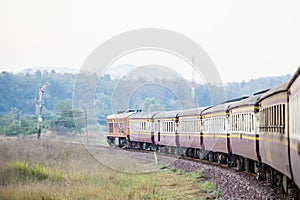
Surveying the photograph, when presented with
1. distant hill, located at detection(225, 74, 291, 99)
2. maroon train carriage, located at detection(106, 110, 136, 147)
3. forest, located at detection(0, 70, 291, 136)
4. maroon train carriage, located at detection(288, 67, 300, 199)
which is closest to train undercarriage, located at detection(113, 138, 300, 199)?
maroon train carriage, located at detection(106, 110, 136, 147)

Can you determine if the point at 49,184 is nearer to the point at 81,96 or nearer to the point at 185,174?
the point at 185,174

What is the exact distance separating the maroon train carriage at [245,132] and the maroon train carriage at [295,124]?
7872 mm

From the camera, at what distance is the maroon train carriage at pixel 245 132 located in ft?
60.3

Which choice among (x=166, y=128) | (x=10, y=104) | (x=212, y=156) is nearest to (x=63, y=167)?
(x=212, y=156)

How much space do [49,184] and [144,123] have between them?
26.3 m

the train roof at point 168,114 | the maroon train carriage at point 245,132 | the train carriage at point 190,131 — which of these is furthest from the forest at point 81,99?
the maroon train carriage at point 245,132

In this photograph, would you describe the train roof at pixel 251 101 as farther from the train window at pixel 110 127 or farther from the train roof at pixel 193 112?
the train window at pixel 110 127

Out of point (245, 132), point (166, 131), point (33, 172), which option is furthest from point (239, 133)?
point (166, 131)

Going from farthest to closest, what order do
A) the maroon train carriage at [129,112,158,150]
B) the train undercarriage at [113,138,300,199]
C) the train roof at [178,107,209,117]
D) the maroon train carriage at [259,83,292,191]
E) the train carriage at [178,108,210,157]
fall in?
1. the maroon train carriage at [129,112,158,150]
2. the train roof at [178,107,209,117]
3. the train carriage at [178,108,210,157]
4. the train undercarriage at [113,138,300,199]
5. the maroon train carriage at [259,83,292,191]

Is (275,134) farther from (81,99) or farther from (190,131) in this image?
(81,99)

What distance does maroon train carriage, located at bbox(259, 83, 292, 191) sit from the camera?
36.9 ft

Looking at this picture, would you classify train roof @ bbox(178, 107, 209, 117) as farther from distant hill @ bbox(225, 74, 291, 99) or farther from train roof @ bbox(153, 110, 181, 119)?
distant hill @ bbox(225, 74, 291, 99)

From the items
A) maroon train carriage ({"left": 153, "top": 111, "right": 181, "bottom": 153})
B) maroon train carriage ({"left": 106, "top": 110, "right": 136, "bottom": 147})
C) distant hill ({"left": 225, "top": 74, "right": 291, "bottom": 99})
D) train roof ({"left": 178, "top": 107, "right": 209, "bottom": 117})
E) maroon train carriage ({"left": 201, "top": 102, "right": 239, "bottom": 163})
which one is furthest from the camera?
distant hill ({"left": 225, "top": 74, "right": 291, "bottom": 99})

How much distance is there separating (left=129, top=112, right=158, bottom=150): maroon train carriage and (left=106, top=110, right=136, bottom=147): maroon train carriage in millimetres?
917
